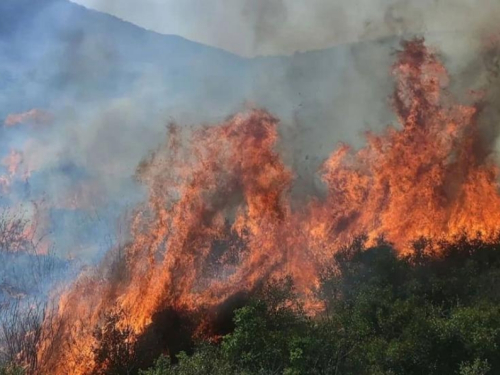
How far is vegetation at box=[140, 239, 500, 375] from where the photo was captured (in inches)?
809

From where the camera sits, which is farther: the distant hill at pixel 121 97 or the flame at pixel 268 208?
the distant hill at pixel 121 97

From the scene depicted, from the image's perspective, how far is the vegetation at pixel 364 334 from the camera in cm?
2055

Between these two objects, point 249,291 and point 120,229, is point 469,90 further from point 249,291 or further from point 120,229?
point 120,229

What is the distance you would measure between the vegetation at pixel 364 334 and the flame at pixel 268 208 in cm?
325

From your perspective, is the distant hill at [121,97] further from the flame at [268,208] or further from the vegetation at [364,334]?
the vegetation at [364,334]

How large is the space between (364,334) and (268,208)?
33.8 ft

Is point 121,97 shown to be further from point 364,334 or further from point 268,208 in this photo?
point 364,334

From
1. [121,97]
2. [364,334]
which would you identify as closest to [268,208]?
[364,334]

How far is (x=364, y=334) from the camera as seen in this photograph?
2319 centimetres

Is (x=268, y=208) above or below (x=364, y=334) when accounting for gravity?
above

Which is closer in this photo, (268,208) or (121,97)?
(268,208)

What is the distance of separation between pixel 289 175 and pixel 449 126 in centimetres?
1163

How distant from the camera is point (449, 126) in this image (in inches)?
1326

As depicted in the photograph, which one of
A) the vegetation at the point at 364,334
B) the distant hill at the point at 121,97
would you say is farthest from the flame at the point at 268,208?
the vegetation at the point at 364,334
